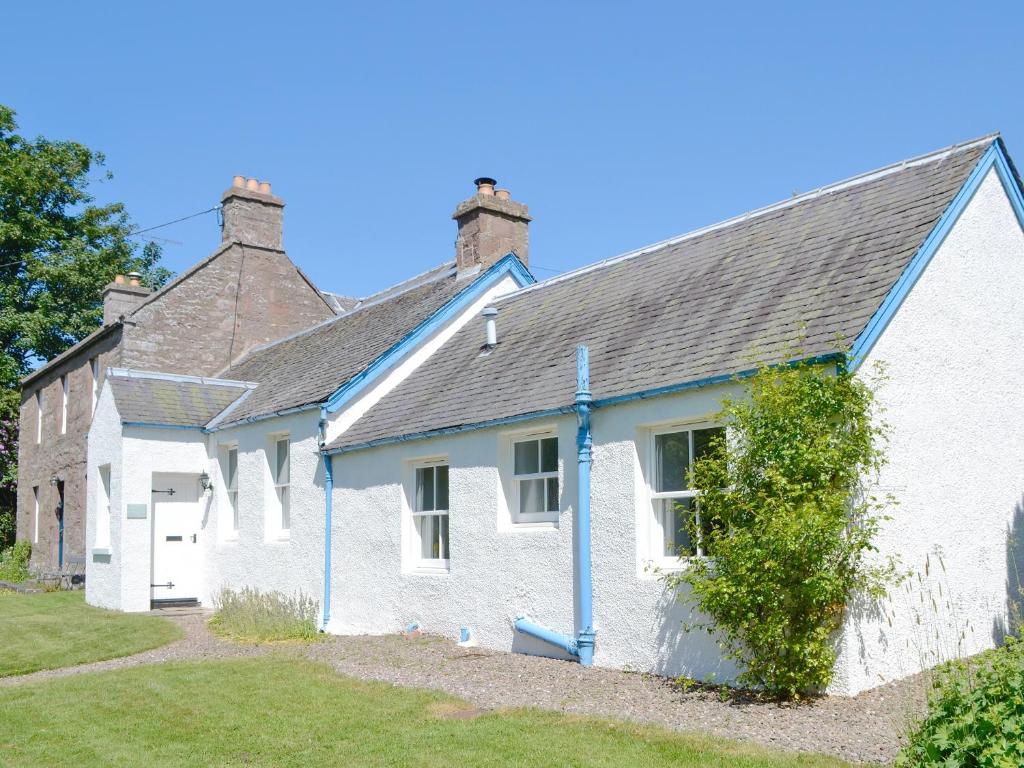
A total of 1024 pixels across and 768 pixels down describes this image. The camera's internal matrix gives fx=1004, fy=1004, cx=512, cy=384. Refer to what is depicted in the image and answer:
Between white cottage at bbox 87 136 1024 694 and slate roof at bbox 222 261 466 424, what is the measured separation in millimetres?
148

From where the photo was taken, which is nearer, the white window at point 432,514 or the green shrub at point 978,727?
the green shrub at point 978,727

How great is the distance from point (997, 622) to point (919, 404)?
260 cm

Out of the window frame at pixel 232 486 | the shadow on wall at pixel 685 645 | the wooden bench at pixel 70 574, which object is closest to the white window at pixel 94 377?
the wooden bench at pixel 70 574

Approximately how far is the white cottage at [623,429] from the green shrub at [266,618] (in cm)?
40

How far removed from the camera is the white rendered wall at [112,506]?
19.0 m

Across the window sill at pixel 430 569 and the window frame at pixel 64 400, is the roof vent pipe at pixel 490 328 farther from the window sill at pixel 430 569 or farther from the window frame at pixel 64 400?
the window frame at pixel 64 400

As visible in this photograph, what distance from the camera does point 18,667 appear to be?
12.6 m

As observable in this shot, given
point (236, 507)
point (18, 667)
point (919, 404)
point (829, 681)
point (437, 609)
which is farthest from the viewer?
point (236, 507)

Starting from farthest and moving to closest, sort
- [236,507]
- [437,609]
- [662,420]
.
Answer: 1. [236,507]
2. [437,609]
3. [662,420]

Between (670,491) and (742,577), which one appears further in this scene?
(670,491)

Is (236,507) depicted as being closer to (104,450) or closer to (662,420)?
(104,450)

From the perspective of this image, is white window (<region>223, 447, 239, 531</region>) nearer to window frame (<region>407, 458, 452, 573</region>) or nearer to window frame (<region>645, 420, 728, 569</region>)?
window frame (<region>407, 458, 452, 573</region>)

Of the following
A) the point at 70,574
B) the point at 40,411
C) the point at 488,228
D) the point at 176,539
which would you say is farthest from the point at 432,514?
the point at 40,411

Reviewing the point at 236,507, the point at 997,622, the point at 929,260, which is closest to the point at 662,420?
the point at 929,260
